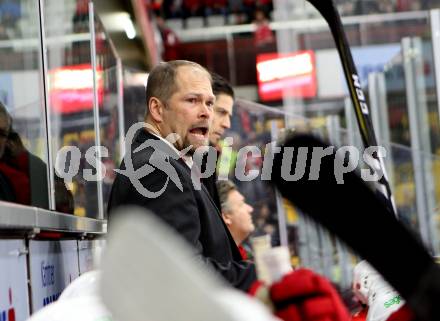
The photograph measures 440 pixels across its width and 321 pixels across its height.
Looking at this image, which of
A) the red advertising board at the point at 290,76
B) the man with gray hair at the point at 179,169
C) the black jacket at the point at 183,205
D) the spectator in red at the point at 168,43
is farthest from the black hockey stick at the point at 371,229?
the spectator in red at the point at 168,43

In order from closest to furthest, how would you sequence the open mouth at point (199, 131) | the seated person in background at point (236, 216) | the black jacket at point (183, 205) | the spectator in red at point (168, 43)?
the black jacket at point (183, 205), the open mouth at point (199, 131), the seated person in background at point (236, 216), the spectator in red at point (168, 43)

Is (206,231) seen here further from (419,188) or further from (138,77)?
(419,188)

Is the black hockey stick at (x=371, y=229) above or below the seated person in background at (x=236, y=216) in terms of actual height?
above

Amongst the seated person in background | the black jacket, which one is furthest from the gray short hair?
the black jacket

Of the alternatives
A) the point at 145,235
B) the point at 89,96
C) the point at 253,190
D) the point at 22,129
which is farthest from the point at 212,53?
the point at 145,235

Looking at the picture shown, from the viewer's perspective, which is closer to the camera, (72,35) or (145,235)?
(145,235)

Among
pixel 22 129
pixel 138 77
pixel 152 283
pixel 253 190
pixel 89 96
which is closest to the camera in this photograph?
pixel 152 283

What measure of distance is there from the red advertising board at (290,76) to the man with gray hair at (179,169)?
7840mm

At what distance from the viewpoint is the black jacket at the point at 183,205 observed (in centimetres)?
170

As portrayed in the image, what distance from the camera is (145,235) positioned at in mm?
639

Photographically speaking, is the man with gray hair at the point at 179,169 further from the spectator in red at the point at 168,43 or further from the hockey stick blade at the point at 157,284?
Result: the spectator in red at the point at 168,43

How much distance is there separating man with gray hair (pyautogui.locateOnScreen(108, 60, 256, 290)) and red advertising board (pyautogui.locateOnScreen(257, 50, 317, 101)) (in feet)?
25.7

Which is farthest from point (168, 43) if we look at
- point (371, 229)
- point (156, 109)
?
point (371, 229)

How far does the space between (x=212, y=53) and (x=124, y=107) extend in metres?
8.48
